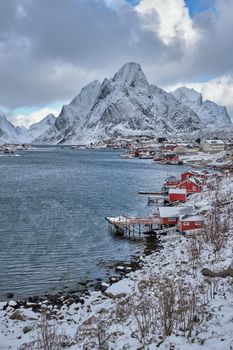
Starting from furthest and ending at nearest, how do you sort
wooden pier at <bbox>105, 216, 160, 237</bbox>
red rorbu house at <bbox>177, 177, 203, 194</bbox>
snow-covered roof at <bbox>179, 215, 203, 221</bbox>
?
red rorbu house at <bbox>177, 177, 203, 194</bbox>
wooden pier at <bbox>105, 216, 160, 237</bbox>
snow-covered roof at <bbox>179, 215, 203, 221</bbox>

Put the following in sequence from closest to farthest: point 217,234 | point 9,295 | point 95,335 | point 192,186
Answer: point 95,335 < point 9,295 < point 217,234 < point 192,186

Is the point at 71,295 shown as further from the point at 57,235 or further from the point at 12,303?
the point at 57,235

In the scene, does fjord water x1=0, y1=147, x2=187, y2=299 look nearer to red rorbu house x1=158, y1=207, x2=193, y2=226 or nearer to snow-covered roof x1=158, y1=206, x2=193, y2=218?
red rorbu house x1=158, y1=207, x2=193, y2=226

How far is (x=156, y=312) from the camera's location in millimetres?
12297

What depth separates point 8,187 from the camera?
70.4 metres

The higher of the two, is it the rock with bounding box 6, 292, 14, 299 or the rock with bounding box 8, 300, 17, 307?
the rock with bounding box 8, 300, 17, 307

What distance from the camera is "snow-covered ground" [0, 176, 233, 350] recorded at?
11.3 metres

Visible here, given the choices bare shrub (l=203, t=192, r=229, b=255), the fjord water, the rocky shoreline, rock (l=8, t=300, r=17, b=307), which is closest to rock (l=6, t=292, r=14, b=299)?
the rocky shoreline

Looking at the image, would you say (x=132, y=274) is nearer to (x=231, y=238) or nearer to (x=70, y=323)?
(x=231, y=238)

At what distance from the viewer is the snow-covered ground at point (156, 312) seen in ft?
37.1

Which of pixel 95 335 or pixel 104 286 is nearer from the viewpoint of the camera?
pixel 95 335

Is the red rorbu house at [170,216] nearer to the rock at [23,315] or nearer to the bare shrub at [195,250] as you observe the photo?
the bare shrub at [195,250]

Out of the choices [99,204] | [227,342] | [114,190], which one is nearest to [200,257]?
[227,342]

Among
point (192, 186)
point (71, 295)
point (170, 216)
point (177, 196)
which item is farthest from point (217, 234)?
point (192, 186)
